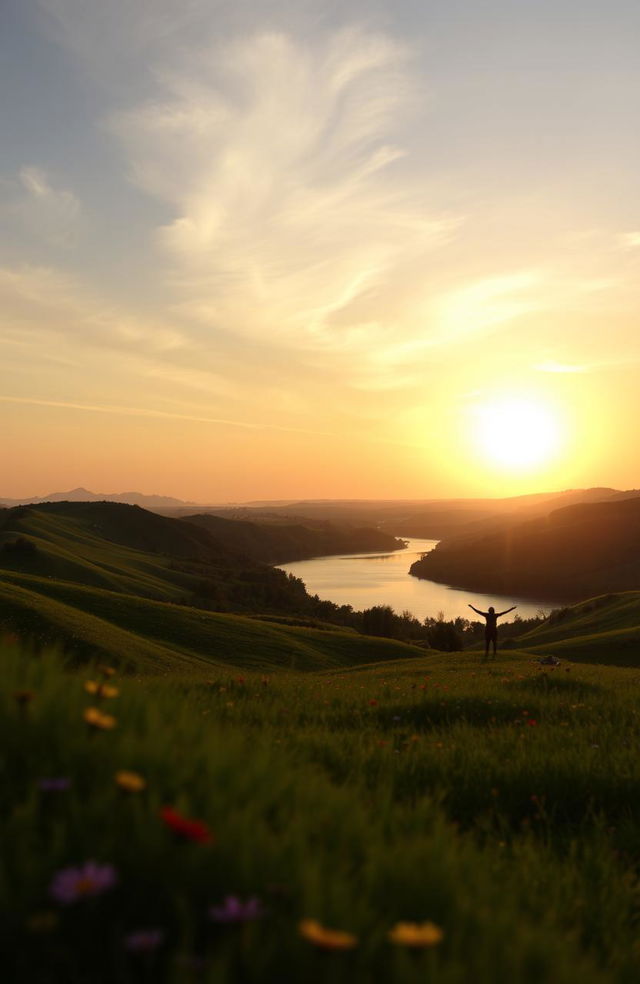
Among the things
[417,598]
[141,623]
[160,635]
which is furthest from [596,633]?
[417,598]

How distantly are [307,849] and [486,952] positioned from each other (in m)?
0.86

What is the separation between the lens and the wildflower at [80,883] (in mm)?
2250

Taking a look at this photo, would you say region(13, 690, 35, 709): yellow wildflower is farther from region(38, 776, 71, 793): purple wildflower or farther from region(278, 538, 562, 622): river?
region(278, 538, 562, 622): river

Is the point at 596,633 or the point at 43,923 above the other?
the point at 43,923

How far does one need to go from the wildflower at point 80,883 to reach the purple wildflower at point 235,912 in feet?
1.25

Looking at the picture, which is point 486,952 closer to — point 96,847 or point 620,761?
point 96,847

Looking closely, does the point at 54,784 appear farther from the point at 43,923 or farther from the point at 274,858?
the point at 274,858

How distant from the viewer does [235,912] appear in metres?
2.34

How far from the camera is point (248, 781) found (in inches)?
140

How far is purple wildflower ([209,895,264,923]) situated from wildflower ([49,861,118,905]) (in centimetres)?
38

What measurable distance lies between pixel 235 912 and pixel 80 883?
547 millimetres

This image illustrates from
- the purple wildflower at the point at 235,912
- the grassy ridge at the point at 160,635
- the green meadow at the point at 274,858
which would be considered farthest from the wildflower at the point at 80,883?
the grassy ridge at the point at 160,635

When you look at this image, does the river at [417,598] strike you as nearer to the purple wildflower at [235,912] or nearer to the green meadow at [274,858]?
the green meadow at [274,858]

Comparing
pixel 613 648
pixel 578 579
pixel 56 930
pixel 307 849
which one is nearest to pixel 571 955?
pixel 307 849
